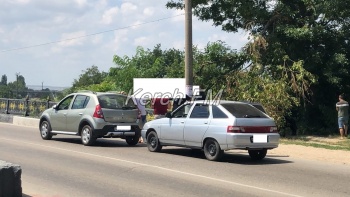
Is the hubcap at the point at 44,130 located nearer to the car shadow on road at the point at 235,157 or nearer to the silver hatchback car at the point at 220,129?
the car shadow on road at the point at 235,157

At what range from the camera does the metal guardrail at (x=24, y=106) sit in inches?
985

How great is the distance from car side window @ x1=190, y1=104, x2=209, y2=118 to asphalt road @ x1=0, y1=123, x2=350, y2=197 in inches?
42.8

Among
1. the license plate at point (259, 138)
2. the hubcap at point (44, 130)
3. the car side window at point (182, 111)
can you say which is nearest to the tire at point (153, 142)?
the car side window at point (182, 111)

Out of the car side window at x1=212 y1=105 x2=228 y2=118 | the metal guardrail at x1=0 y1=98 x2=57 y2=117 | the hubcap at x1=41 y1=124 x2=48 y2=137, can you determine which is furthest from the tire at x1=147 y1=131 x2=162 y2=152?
the metal guardrail at x1=0 y1=98 x2=57 y2=117

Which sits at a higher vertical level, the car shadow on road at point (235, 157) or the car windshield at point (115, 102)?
the car windshield at point (115, 102)

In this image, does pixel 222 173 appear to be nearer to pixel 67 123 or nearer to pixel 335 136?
pixel 67 123

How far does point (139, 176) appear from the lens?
31.8 ft

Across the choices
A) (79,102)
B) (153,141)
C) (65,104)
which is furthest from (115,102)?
(65,104)

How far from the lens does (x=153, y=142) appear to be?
13969mm

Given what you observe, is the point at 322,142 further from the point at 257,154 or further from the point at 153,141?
the point at 153,141

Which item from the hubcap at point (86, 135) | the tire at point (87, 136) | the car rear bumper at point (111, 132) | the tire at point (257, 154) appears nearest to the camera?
the tire at point (257, 154)

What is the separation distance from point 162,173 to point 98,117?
201 inches

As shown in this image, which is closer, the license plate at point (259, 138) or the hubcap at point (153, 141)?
the license plate at point (259, 138)

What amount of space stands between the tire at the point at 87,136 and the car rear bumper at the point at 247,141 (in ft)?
16.1
